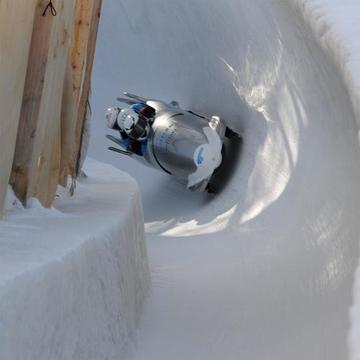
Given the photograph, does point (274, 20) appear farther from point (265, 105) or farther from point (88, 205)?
point (88, 205)

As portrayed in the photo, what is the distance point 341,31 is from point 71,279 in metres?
1.43

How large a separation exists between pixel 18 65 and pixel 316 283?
1.47 meters

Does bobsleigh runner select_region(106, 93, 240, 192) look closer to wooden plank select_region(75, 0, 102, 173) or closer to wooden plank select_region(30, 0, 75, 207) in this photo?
wooden plank select_region(75, 0, 102, 173)

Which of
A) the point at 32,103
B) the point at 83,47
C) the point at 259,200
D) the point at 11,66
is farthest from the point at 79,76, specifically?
the point at 11,66

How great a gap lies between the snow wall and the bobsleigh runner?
20cm

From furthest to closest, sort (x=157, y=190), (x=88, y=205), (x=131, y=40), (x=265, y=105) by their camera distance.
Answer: (x=131, y=40) < (x=157, y=190) < (x=265, y=105) < (x=88, y=205)

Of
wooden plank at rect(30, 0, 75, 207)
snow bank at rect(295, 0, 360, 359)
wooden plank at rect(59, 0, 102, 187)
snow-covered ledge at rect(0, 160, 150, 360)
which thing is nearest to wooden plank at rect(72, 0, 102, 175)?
wooden plank at rect(59, 0, 102, 187)

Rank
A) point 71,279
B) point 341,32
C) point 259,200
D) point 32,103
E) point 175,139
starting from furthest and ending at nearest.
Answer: point 175,139
point 259,200
point 32,103
point 341,32
point 71,279

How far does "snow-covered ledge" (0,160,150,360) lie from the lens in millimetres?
2924

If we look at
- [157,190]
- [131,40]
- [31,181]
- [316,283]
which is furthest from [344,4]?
[131,40]

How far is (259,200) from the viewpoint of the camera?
750 centimetres

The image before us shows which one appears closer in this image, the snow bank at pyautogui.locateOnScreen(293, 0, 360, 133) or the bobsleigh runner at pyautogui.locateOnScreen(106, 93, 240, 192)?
the snow bank at pyautogui.locateOnScreen(293, 0, 360, 133)

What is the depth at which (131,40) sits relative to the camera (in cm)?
1270

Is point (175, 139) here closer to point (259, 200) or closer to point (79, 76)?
point (259, 200)
